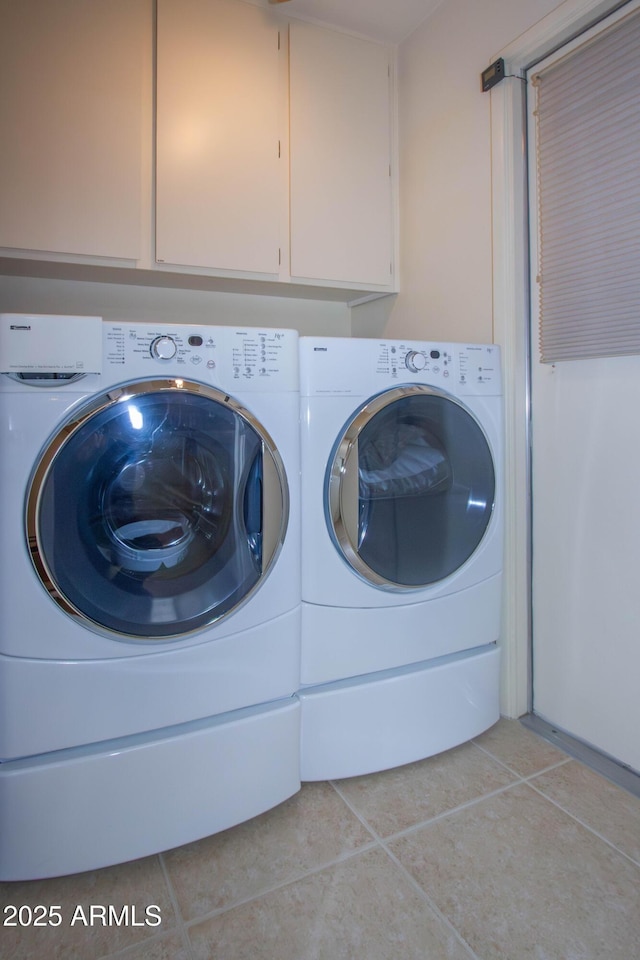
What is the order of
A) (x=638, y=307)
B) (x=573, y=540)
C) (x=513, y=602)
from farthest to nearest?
(x=513, y=602) < (x=573, y=540) < (x=638, y=307)

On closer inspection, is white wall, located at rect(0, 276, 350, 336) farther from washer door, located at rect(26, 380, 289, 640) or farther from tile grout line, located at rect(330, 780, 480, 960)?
tile grout line, located at rect(330, 780, 480, 960)

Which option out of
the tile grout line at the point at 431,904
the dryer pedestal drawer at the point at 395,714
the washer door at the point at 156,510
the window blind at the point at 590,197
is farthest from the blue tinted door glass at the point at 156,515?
the window blind at the point at 590,197

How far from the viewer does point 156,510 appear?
1.19 meters

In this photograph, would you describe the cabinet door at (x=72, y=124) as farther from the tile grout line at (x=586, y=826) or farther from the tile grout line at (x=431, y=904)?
the tile grout line at (x=586, y=826)

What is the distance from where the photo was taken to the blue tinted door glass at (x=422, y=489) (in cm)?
141

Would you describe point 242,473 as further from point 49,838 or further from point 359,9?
point 359,9

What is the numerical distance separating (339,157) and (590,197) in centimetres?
97

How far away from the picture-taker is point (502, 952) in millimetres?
1016

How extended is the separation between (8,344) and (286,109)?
1.46 metres

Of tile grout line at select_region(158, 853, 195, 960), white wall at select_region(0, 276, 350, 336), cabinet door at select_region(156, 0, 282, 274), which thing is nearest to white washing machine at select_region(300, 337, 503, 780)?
tile grout line at select_region(158, 853, 195, 960)

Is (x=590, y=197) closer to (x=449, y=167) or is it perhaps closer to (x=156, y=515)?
(x=449, y=167)

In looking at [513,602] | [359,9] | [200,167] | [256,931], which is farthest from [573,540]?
[359,9]

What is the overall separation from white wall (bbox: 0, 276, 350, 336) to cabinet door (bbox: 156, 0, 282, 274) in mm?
371

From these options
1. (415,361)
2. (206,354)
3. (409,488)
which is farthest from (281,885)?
(415,361)
